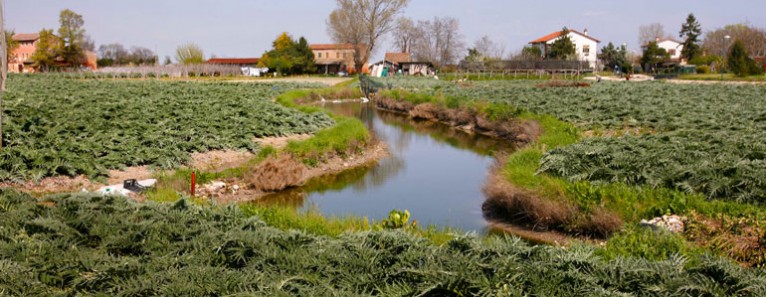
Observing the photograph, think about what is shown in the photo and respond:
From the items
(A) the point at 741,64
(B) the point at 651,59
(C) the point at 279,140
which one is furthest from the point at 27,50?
(C) the point at 279,140

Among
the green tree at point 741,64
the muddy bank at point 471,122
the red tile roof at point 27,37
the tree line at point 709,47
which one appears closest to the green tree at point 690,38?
the tree line at point 709,47

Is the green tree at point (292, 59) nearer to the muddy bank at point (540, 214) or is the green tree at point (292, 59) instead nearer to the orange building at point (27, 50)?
the orange building at point (27, 50)

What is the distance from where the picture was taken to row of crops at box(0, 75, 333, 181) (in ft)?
42.9

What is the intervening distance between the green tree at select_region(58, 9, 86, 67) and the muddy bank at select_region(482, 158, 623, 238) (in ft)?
296

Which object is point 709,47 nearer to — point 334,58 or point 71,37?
point 334,58

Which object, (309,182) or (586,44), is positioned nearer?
(309,182)

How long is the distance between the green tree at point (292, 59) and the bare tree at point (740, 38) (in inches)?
2131

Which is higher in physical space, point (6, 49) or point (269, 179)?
point (6, 49)

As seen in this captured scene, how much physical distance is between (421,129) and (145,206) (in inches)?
872

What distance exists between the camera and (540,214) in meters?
11.4

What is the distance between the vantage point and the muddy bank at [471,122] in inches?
898

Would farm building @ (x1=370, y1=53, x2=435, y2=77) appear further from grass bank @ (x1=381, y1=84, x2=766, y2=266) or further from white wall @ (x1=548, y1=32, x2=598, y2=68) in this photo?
grass bank @ (x1=381, y1=84, x2=766, y2=266)

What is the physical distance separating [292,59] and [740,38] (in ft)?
193

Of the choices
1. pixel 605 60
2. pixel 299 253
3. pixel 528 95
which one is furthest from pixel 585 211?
pixel 605 60
